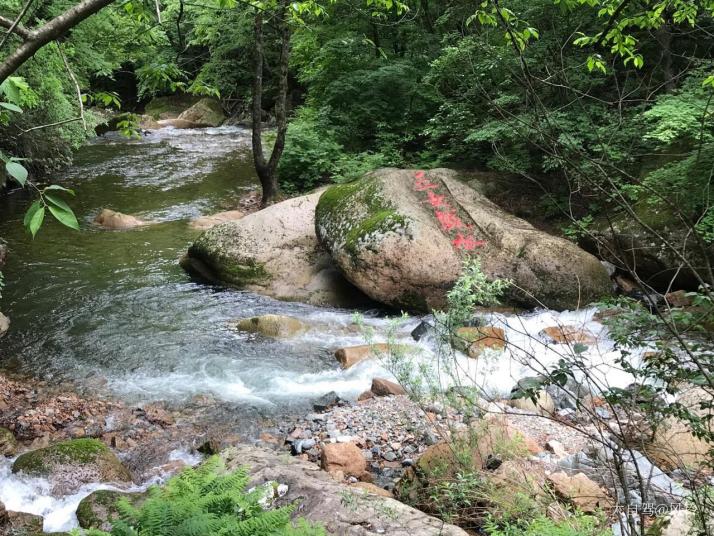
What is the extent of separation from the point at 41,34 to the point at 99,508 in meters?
3.94

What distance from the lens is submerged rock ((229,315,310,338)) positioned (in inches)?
325

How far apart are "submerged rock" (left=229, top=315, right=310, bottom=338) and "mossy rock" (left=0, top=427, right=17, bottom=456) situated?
338cm

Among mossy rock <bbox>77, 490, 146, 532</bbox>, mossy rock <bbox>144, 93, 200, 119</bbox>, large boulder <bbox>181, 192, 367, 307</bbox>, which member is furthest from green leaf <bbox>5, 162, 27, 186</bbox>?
mossy rock <bbox>144, 93, 200, 119</bbox>

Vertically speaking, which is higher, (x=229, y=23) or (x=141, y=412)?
(x=229, y=23)

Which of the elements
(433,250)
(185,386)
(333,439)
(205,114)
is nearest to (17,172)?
(333,439)

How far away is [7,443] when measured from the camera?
554 centimetres

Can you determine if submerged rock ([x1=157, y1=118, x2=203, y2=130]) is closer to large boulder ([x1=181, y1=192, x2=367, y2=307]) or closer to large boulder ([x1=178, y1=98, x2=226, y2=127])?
large boulder ([x1=178, y1=98, x2=226, y2=127])

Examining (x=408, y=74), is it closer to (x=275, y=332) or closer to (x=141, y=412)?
(x=275, y=332)

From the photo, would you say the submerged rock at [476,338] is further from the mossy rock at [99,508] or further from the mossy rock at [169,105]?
the mossy rock at [169,105]

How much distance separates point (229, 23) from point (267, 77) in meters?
12.3

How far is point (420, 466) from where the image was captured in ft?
14.2

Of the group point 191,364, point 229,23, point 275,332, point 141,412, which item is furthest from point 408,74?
point 141,412

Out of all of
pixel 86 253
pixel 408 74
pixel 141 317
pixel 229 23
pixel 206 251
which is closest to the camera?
pixel 141 317

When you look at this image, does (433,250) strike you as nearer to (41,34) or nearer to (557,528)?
(557,528)
